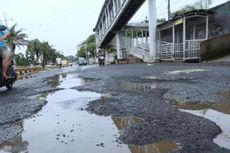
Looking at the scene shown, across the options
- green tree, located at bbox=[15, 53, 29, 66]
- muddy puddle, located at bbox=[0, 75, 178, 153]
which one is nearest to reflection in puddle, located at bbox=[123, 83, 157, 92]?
muddy puddle, located at bbox=[0, 75, 178, 153]

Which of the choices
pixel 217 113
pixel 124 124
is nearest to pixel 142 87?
pixel 217 113

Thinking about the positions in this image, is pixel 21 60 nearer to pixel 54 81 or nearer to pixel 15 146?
pixel 54 81

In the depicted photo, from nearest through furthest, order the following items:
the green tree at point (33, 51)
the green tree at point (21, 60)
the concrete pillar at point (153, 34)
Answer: the concrete pillar at point (153, 34), the green tree at point (21, 60), the green tree at point (33, 51)

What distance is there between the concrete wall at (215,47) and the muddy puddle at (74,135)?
43.0 feet

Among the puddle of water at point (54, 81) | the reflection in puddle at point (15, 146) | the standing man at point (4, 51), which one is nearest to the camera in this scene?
the reflection in puddle at point (15, 146)

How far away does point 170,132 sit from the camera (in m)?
3.07

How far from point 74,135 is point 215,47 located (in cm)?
1488

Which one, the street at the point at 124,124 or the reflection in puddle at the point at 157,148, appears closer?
the reflection in puddle at the point at 157,148

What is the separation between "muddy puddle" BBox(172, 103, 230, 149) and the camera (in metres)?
2.80

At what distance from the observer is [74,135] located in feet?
10.7

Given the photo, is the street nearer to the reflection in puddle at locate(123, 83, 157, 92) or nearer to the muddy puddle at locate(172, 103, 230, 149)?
the muddy puddle at locate(172, 103, 230, 149)

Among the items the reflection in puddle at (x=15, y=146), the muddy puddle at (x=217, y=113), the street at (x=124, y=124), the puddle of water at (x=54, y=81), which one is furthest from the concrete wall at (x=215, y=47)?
the reflection in puddle at (x=15, y=146)

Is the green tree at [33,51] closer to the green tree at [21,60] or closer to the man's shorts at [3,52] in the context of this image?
the green tree at [21,60]

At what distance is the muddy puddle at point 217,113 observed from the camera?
9.20 feet
